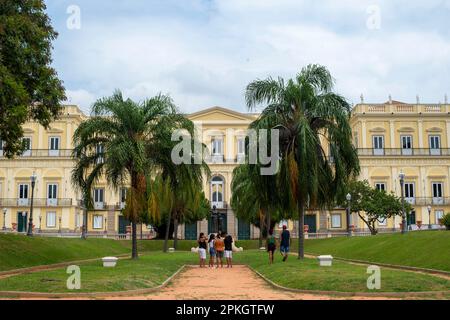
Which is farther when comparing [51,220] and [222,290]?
[51,220]

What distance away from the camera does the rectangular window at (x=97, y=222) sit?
6544cm

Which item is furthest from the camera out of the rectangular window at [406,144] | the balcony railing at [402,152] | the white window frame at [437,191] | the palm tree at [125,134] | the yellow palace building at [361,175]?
the rectangular window at [406,144]

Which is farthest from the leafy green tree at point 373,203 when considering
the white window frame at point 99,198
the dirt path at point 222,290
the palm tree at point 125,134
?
the dirt path at point 222,290

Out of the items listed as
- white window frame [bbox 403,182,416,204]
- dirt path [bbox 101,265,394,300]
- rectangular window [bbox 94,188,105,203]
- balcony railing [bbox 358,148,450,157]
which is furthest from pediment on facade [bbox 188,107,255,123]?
dirt path [bbox 101,265,394,300]

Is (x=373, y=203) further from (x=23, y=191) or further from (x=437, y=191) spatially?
(x=23, y=191)

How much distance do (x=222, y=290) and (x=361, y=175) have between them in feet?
166

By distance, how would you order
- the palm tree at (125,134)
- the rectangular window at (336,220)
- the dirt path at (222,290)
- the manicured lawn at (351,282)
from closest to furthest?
the dirt path at (222,290) < the manicured lawn at (351,282) < the palm tree at (125,134) < the rectangular window at (336,220)

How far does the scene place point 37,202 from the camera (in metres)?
62.7

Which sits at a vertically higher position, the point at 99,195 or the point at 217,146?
the point at 217,146

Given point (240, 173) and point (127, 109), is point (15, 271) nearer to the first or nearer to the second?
point (127, 109)

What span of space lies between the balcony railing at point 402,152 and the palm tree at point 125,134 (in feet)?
134

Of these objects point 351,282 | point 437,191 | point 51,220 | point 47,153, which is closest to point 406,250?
point 351,282

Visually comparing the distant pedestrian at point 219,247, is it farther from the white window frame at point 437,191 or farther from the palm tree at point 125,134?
the white window frame at point 437,191

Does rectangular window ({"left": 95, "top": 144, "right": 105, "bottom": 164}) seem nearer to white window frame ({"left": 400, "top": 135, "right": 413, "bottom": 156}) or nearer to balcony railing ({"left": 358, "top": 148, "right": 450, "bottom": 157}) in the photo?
balcony railing ({"left": 358, "top": 148, "right": 450, "bottom": 157})
